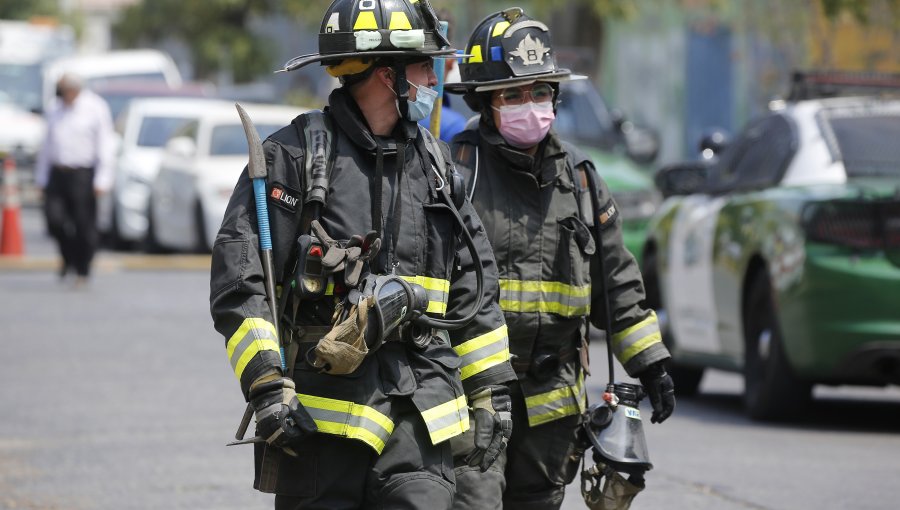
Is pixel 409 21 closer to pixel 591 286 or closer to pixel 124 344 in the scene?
pixel 591 286

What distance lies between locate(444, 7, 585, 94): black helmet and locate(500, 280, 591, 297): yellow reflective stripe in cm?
61

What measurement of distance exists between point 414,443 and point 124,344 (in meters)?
9.27

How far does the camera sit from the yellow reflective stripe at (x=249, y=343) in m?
4.42

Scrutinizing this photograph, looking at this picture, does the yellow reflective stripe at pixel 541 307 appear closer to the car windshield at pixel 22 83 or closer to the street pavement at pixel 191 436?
the street pavement at pixel 191 436

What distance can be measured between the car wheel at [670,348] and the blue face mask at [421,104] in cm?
685

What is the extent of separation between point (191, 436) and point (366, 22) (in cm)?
516

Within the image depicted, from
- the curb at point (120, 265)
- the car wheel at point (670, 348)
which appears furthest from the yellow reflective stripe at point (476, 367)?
the curb at point (120, 265)

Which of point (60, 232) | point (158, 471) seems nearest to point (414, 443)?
point (158, 471)

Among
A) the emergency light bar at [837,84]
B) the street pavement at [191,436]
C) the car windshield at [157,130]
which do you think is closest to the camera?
the street pavement at [191,436]

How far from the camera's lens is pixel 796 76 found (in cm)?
1090

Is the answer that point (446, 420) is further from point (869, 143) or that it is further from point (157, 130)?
point (157, 130)

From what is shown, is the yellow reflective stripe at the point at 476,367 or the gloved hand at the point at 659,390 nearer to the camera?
the yellow reflective stripe at the point at 476,367

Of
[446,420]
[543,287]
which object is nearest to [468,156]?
[543,287]

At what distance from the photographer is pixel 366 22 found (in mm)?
4719
